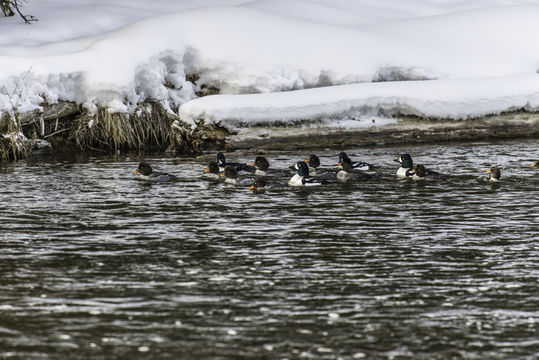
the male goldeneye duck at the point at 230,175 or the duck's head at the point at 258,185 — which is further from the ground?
the male goldeneye duck at the point at 230,175

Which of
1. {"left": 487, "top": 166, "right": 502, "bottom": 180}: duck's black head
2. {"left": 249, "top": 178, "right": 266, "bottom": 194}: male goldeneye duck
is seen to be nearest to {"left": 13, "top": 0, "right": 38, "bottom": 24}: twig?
{"left": 249, "top": 178, "right": 266, "bottom": 194}: male goldeneye duck

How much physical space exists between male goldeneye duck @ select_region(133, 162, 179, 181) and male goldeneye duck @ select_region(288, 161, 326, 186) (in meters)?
2.38

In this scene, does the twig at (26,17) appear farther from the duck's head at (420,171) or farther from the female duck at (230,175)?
the duck's head at (420,171)

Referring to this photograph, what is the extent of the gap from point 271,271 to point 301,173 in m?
6.87

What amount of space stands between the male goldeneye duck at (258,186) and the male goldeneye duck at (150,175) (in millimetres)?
1834

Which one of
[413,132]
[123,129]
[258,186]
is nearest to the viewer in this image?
[258,186]

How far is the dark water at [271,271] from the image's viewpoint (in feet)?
26.1

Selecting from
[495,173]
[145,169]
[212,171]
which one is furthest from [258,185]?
[495,173]

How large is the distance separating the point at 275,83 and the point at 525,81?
6.57 meters

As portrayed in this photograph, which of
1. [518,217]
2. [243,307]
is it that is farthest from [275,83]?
[243,307]

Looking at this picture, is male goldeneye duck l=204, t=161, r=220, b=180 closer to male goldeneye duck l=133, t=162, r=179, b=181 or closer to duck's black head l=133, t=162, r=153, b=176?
male goldeneye duck l=133, t=162, r=179, b=181

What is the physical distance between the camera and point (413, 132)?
74.6 ft

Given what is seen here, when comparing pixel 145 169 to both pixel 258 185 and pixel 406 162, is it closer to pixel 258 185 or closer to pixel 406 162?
pixel 258 185

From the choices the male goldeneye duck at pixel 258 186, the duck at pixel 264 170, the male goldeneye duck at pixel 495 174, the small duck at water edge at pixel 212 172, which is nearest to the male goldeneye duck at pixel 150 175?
the small duck at water edge at pixel 212 172
